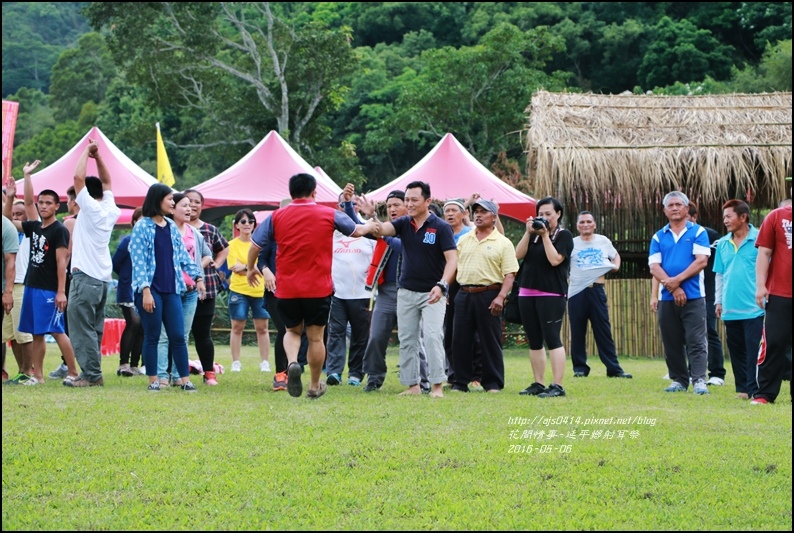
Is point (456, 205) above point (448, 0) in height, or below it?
below

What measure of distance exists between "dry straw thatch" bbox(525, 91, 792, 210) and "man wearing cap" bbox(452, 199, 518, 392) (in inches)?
279

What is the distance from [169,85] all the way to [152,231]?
98.1 ft

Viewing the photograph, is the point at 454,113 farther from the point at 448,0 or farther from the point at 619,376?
the point at 619,376

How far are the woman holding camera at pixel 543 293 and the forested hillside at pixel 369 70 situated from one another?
2405 cm

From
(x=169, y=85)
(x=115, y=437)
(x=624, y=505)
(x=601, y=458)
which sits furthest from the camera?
(x=169, y=85)

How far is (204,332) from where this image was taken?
32.3ft

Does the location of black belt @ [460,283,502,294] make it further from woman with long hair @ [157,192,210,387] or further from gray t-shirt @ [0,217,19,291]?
gray t-shirt @ [0,217,19,291]

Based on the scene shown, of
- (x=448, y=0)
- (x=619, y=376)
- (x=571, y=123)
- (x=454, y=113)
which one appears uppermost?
(x=448, y=0)

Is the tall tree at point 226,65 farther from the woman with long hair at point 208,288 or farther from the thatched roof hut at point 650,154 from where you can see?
the woman with long hair at point 208,288

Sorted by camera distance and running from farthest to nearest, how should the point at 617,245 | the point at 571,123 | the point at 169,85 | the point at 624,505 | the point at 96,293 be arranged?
the point at 169,85
the point at 617,245
the point at 571,123
the point at 96,293
the point at 624,505

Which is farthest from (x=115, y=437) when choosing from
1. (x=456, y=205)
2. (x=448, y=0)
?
(x=448, y=0)

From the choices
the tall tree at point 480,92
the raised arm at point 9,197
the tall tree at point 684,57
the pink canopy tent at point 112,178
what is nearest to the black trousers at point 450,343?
the raised arm at point 9,197

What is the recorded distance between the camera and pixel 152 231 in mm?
8625

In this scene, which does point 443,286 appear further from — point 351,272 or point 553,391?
point 351,272
